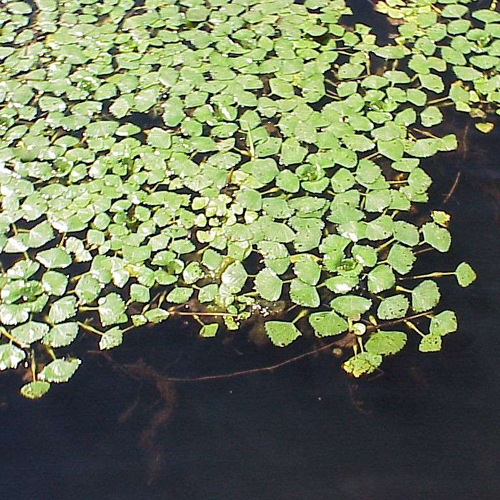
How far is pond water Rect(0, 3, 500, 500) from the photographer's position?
5.39 feet

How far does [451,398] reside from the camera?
5.83 feet

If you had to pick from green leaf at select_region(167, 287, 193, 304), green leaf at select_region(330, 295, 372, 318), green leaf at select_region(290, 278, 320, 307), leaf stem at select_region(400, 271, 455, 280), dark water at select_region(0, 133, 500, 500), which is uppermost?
green leaf at select_region(167, 287, 193, 304)

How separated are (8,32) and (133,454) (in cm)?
210

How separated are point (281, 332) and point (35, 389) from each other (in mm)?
718

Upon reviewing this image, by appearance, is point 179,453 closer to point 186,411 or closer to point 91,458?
point 186,411

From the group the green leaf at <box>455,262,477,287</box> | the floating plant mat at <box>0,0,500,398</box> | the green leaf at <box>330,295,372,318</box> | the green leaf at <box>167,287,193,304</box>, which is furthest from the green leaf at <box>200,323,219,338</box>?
the green leaf at <box>455,262,477,287</box>

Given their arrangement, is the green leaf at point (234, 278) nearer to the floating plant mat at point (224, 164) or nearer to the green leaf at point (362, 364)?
the floating plant mat at point (224, 164)

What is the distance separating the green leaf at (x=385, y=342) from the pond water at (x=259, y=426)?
0.05 metres

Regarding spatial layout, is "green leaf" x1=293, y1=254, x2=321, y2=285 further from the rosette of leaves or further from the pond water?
the rosette of leaves

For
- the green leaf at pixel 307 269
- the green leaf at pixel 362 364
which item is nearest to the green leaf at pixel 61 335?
the green leaf at pixel 307 269

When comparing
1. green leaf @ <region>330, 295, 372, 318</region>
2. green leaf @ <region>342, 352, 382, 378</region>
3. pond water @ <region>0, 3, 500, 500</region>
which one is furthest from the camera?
green leaf @ <region>330, 295, 372, 318</region>

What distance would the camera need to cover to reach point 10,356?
1.90 metres

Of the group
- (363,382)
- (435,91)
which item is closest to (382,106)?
(435,91)

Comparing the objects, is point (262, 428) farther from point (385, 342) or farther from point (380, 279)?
point (380, 279)
